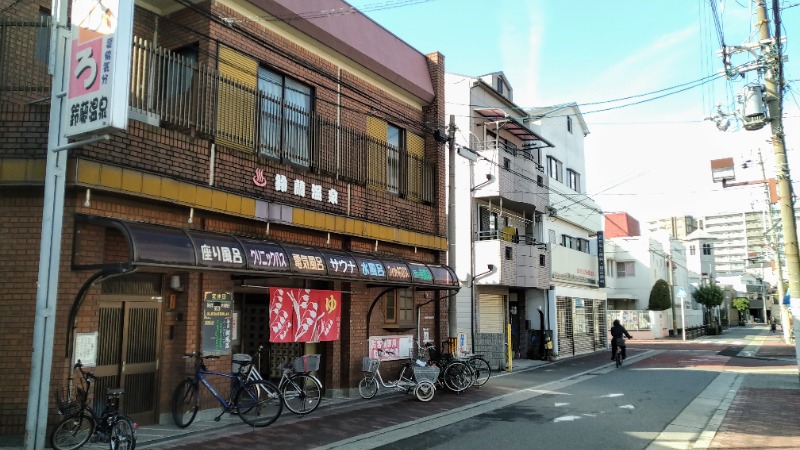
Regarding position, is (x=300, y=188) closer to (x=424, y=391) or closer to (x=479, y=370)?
(x=424, y=391)

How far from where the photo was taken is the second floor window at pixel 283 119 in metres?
11.8

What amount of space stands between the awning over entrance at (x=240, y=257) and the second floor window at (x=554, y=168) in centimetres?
1664

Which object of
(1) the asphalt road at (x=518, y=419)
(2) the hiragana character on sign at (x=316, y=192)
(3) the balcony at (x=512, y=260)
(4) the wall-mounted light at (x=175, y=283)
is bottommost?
(1) the asphalt road at (x=518, y=419)

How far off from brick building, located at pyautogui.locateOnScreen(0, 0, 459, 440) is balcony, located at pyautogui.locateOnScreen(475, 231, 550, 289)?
541 centimetres

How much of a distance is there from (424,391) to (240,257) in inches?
222

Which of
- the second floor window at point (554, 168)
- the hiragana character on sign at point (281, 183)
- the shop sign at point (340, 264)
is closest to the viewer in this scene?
the shop sign at point (340, 264)

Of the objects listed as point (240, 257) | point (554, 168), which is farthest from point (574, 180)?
point (240, 257)

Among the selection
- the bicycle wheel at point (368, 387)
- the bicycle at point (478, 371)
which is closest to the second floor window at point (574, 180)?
the bicycle at point (478, 371)

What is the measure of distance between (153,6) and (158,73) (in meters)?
1.95

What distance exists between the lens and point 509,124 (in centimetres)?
2373

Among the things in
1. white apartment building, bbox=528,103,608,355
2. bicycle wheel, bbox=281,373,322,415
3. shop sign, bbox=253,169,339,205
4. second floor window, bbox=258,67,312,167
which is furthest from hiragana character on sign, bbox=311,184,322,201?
white apartment building, bbox=528,103,608,355

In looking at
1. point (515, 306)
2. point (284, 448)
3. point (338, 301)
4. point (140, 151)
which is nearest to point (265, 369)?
point (338, 301)

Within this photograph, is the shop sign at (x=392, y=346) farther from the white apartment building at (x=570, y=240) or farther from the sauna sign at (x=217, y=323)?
the white apartment building at (x=570, y=240)

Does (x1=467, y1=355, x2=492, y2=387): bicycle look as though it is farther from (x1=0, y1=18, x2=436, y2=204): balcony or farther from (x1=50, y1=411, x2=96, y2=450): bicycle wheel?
(x1=50, y1=411, x2=96, y2=450): bicycle wheel
